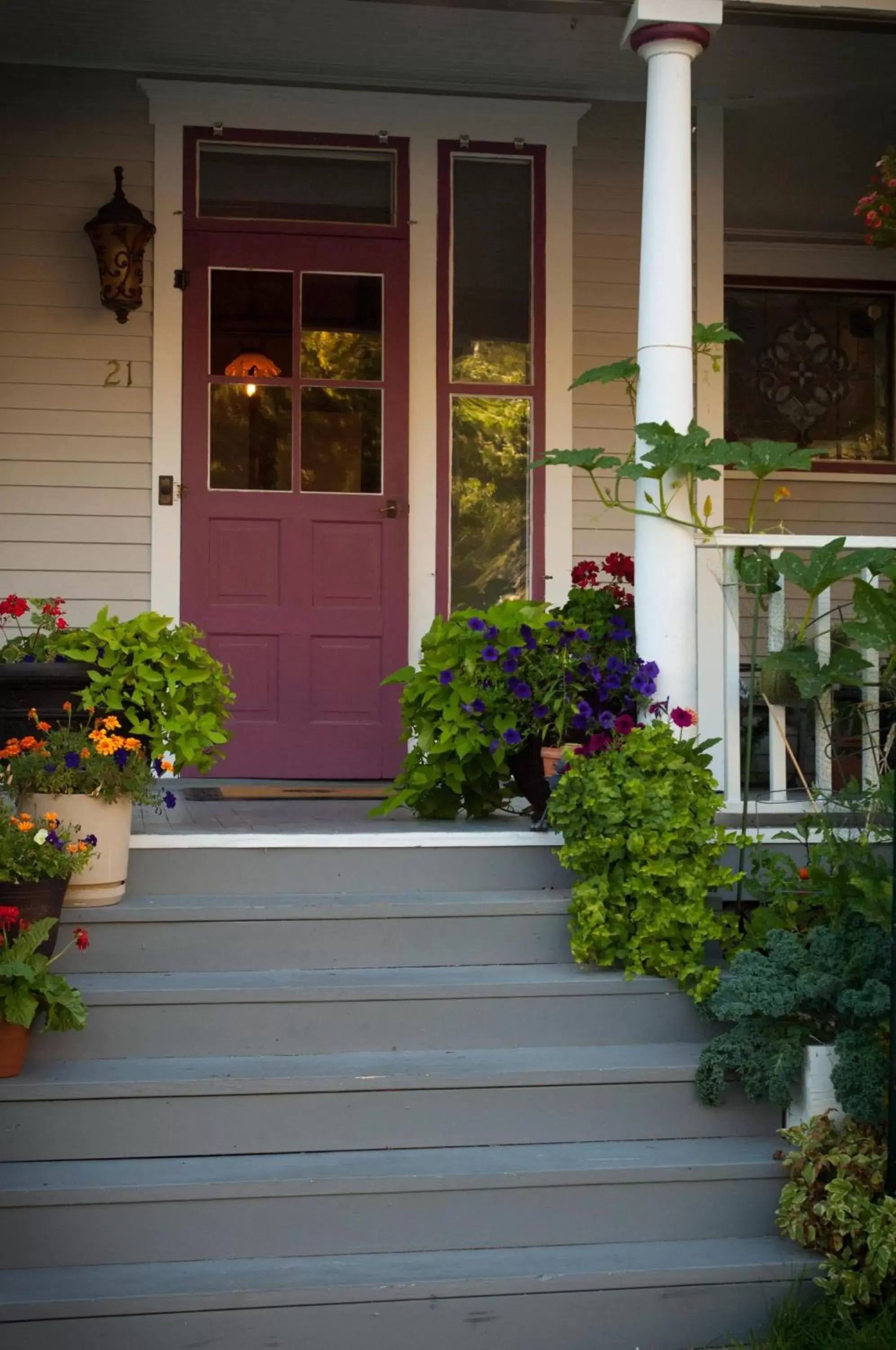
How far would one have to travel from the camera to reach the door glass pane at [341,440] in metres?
5.72

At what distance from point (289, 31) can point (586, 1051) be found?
3.72m

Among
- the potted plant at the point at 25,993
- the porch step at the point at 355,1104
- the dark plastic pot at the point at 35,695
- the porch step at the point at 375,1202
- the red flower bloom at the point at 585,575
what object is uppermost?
the red flower bloom at the point at 585,575

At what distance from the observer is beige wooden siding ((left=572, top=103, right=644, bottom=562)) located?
5.91 m

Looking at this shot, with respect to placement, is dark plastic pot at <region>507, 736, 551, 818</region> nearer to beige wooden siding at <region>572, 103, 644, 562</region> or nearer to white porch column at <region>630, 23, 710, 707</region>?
white porch column at <region>630, 23, 710, 707</region>

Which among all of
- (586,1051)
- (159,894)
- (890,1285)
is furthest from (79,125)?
(890,1285)

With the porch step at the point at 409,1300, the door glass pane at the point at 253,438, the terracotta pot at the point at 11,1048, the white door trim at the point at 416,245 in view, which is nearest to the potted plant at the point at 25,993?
the terracotta pot at the point at 11,1048

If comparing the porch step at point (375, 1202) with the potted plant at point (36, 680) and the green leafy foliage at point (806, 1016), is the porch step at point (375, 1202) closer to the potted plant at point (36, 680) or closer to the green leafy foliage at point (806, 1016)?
the green leafy foliage at point (806, 1016)

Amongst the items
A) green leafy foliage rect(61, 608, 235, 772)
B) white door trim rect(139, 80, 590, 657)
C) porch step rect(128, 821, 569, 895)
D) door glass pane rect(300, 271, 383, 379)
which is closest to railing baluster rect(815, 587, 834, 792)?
porch step rect(128, 821, 569, 895)

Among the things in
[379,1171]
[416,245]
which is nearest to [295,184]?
[416,245]

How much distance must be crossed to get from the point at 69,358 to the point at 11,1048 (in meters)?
3.18

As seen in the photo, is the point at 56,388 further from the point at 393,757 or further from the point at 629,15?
the point at 629,15

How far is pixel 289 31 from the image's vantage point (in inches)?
208

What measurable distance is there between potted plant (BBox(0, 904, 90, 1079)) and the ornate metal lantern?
298 centimetres

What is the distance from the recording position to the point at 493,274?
588 centimetres
